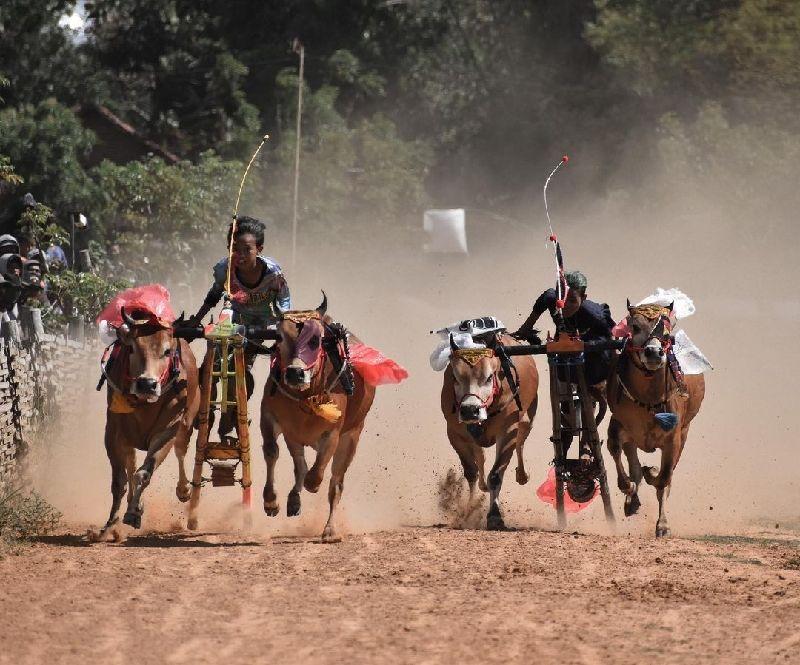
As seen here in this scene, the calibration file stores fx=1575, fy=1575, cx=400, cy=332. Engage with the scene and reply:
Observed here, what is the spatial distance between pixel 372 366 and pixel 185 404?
161 cm

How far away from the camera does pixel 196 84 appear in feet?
155

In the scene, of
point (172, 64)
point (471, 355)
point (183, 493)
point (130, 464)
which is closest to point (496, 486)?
point (471, 355)

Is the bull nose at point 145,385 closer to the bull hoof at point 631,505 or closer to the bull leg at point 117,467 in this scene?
the bull leg at point 117,467

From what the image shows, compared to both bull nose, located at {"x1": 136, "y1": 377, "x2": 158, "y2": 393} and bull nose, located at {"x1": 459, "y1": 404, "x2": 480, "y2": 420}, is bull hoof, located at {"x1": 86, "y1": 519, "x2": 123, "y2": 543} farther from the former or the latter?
bull nose, located at {"x1": 459, "y1": 404, "x2": 480, "y2": 420}

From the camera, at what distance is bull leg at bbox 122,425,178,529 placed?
11.9 m

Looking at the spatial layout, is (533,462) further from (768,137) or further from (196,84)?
(196,84)

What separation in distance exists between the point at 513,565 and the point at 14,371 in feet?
18.3

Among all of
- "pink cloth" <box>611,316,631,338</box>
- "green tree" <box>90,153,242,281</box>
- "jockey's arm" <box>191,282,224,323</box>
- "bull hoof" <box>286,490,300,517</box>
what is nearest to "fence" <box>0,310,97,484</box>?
"jockey's arm" <box>191,282,224,323</box>

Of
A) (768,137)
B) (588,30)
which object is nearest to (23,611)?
(768,137)

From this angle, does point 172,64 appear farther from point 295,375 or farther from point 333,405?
point 295,375

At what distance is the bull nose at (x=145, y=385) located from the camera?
11.5 m

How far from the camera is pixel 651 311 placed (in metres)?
13.2

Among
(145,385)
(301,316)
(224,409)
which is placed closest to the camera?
(145,385)

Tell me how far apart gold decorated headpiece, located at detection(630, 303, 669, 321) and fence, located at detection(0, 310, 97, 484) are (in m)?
5.52
